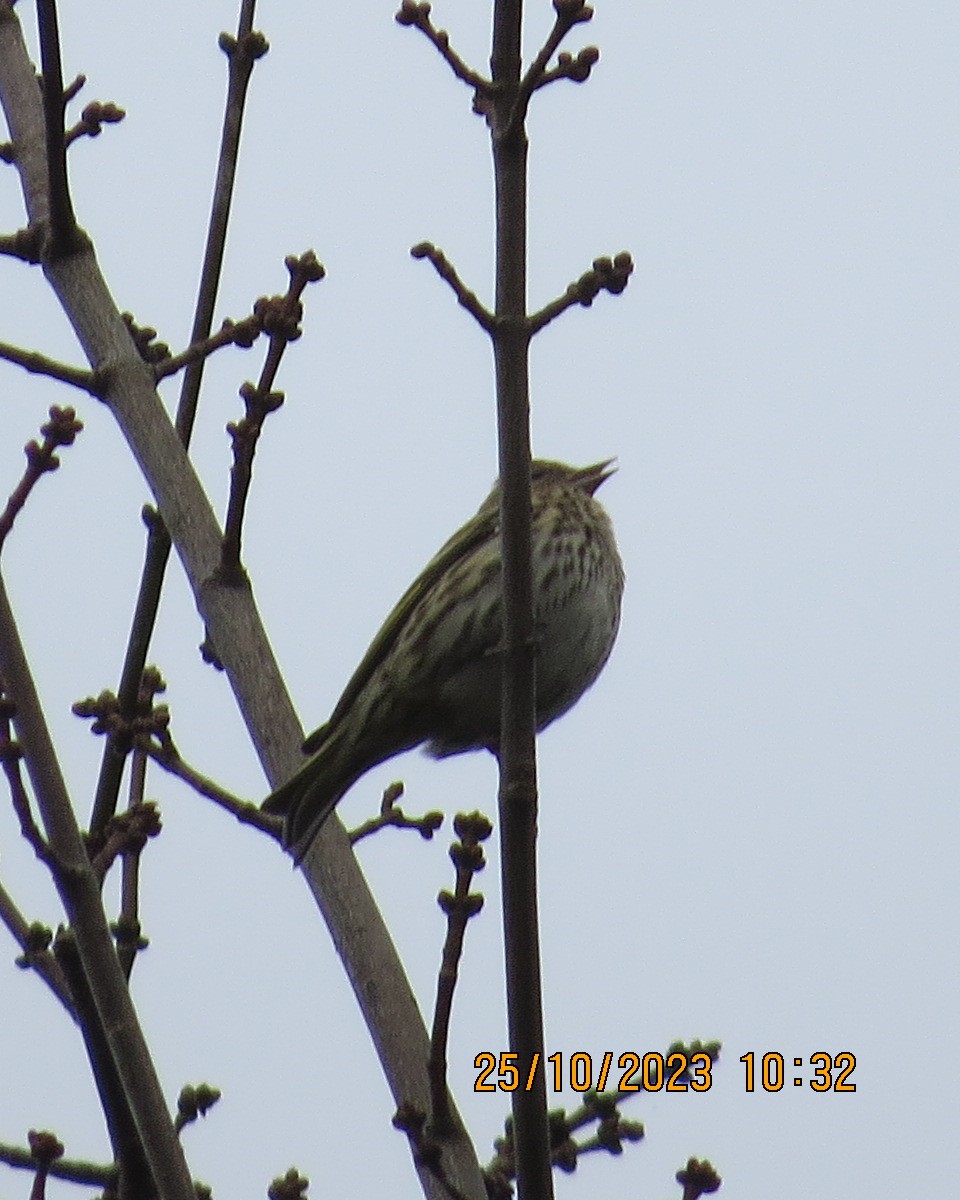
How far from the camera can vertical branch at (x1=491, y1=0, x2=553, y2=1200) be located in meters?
3.40

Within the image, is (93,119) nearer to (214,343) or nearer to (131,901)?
(214,343)

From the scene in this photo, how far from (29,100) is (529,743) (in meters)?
2.47

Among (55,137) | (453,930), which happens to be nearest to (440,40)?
(55,137)

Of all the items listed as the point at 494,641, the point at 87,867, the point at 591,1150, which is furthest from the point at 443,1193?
the point at 494,641

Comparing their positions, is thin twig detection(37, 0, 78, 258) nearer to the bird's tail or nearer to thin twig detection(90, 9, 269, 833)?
thin twig detection(90, 9, 269, 833)

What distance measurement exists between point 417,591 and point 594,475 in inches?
45.4

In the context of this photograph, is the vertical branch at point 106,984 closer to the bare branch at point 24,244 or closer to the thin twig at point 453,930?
the thin twig at point 453,930

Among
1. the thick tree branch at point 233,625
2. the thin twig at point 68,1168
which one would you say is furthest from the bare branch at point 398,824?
the thin twig at point 68,1168

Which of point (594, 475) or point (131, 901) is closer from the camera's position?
point (131, 901)

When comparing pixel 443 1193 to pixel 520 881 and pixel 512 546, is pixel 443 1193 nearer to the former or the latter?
pixel 520 881

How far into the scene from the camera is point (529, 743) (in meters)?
3.75

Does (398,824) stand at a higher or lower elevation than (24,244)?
lower

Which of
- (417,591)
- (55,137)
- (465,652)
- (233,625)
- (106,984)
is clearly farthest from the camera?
(417,591)

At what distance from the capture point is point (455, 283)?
3.66 m
